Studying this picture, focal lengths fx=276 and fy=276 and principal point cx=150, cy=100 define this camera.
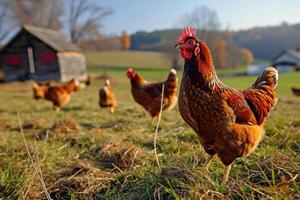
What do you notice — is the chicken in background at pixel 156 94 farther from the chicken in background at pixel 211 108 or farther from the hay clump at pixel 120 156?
the chicken in background at pixel 211 108

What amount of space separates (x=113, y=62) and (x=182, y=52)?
186ft

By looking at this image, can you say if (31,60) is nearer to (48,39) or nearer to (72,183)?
(48,39)

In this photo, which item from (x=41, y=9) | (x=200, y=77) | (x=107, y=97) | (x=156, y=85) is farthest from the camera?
(x=41, y=9)

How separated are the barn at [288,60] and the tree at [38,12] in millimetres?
53098

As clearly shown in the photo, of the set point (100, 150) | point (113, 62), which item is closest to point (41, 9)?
point (113, 62)

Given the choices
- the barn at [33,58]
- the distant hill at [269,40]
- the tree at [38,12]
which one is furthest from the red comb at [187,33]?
the distant hill at [269,40]

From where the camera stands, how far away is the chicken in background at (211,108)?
2.80 m

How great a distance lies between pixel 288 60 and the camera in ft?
234

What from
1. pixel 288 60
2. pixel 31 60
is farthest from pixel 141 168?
pixel 288 60

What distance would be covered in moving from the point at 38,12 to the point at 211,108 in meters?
47.9

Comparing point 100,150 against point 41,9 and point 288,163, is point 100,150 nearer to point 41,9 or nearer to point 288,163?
point 288,163

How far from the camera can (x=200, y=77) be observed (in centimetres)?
284

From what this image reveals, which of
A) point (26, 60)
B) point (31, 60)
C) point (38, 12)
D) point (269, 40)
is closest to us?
point (26, 60)

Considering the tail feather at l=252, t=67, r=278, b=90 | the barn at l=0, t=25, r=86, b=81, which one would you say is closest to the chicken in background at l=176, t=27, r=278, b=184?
the tail feather at l=252, t=67, r=278, b=90
